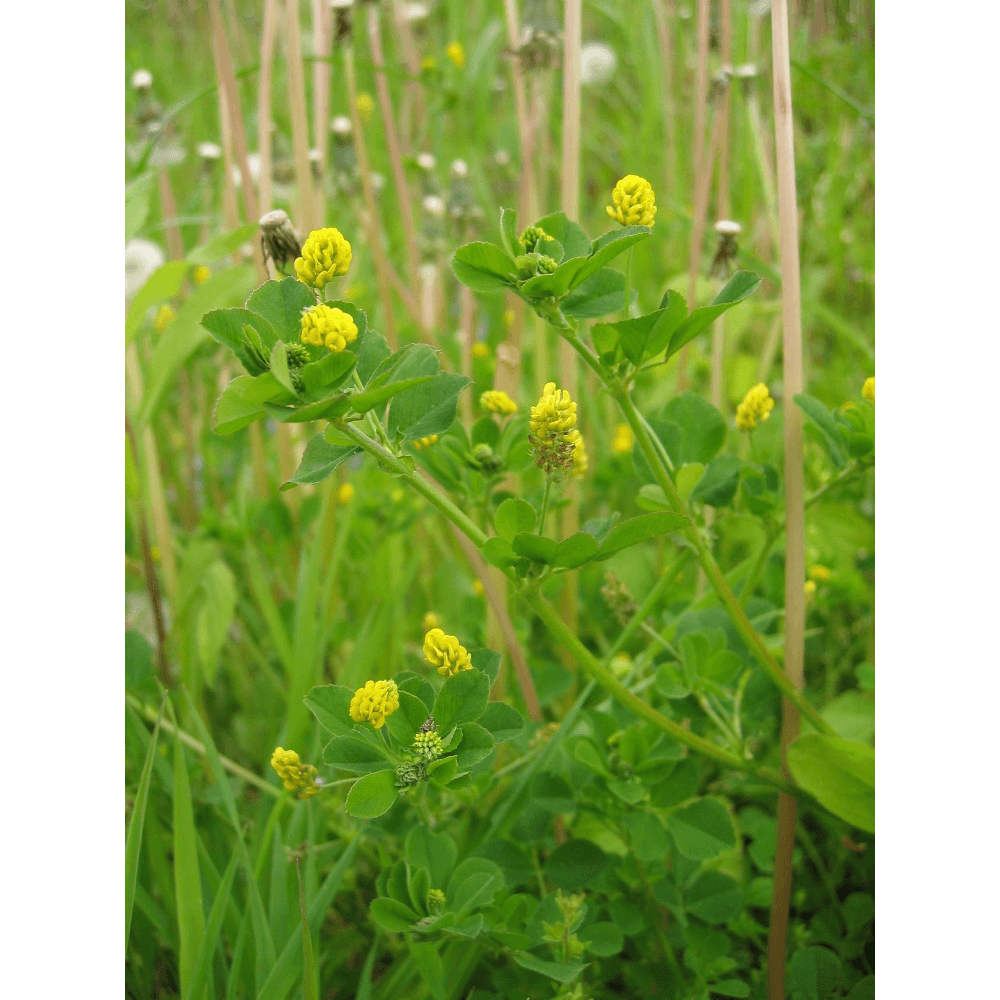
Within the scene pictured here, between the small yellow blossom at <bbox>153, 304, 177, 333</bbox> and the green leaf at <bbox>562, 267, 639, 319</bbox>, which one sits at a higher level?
the small yellow blossom at <bbox>153, 304, 177, 333</bbox>

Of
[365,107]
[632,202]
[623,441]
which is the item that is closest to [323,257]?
[632,202]

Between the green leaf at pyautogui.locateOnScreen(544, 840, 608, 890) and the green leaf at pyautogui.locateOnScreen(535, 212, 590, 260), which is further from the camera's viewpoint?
the green leaf at pyautogui.locateOnScreen(544, 840, 608, 890)

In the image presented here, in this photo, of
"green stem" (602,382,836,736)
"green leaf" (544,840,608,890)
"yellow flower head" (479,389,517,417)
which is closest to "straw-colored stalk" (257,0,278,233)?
"yellow flower head" (479,389,517,417)

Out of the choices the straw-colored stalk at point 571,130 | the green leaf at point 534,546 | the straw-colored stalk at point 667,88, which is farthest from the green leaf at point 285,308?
the straw-colored stalk at point 667,88

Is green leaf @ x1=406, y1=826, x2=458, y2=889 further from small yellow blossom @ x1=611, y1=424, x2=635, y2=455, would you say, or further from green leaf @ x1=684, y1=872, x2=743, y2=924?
small yellow blossom @ x1=611, y1=424, x2=635, y2=455

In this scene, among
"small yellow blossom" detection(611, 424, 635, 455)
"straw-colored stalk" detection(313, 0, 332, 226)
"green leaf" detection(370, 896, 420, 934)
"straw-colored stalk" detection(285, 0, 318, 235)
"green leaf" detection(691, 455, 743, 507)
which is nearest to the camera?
"green leaf" detection(370, 896, 420, 934)

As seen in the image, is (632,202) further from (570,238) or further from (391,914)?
(391,914)

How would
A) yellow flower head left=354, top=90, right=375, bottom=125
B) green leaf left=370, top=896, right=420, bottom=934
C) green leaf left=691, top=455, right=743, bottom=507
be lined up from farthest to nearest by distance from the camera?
yellow flower head left=354, top=90, right=375, bottom=125, green leaf left=691, top=455, right=743, bottom=507, green leaf left=370, top=896, right=420, bottom=934
